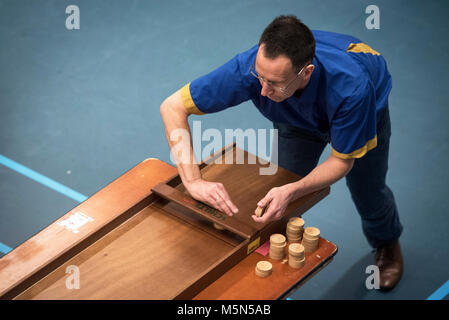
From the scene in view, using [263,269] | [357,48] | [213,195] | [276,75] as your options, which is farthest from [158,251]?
[357,48]

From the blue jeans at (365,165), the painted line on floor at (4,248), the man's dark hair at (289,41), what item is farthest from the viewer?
the painted line on floor at (4,248)

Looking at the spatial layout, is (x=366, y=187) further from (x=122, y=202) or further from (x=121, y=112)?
(x=121, y=112)

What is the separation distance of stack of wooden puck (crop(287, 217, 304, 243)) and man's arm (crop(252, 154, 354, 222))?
7 centimetres

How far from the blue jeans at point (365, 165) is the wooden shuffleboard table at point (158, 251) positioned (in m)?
0.30

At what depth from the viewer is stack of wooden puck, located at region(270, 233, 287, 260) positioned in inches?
96.2

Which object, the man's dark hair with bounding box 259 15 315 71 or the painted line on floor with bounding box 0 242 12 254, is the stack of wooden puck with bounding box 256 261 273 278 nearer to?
the man's dark hair with bounding box 259 15 315 71

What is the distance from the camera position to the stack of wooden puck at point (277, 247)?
2443mm

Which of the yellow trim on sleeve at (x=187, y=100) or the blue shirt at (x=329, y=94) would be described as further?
the yellow trim on sleeve at (x=187, y=100)

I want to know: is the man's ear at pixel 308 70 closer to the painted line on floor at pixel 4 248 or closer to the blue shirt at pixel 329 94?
the blue shirt at pixel 329 94

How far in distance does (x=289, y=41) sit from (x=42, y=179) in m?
2.58

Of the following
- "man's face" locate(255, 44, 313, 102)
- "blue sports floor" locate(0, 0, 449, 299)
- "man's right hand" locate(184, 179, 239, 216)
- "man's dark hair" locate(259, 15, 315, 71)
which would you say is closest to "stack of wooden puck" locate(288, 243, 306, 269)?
"man's right hand" locate(184, 179, 239, 216)

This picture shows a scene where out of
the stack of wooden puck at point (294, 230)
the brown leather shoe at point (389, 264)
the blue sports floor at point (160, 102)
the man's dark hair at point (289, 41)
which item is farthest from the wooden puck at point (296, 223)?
the brown leather shoe at point (389, 264)

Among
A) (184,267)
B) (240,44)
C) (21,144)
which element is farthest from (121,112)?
(184,267)

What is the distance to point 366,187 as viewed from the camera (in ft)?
10.8
